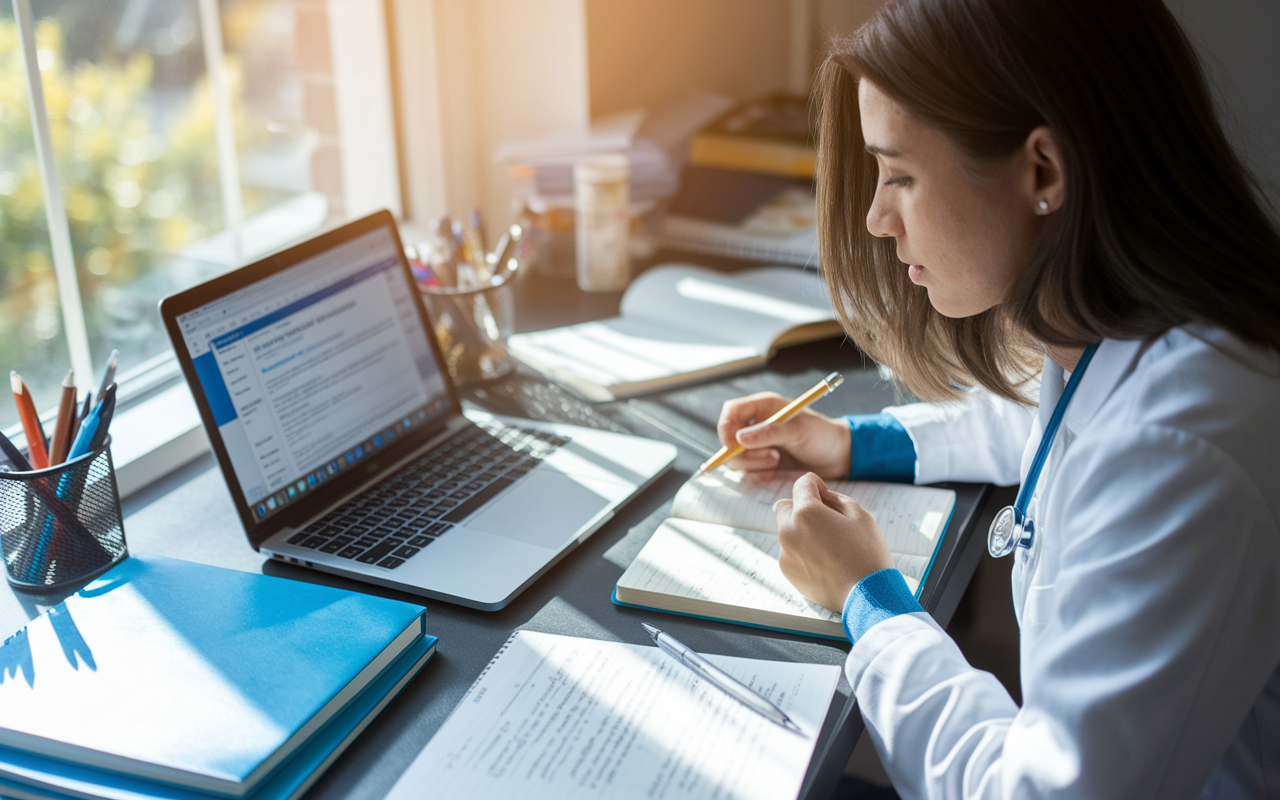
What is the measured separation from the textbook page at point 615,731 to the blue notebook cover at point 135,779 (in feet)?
0.18

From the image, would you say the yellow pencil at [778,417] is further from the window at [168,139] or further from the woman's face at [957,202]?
the window at [168,139]

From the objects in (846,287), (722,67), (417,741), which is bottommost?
(417,741)

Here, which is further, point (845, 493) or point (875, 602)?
point (845, 493)

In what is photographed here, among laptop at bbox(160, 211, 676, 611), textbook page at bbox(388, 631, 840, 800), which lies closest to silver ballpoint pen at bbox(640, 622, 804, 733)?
textbook page at bbox(388, 631, 840, 800)

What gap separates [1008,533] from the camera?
86cm

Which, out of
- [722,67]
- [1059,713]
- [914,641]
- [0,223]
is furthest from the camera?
[722,67]

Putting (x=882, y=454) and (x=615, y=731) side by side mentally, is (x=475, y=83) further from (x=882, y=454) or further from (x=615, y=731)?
(x=615, y=731)

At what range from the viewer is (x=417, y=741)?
0.71 metres

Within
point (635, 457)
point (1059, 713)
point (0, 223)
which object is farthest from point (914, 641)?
point (0, 223)

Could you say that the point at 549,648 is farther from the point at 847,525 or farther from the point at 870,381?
the point at 870,381

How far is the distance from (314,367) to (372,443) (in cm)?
10

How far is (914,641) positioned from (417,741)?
0.35 m

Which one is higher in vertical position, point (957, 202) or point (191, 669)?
point (957, 202)

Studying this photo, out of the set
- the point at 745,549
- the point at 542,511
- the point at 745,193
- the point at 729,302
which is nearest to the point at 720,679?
the point at 745,549
